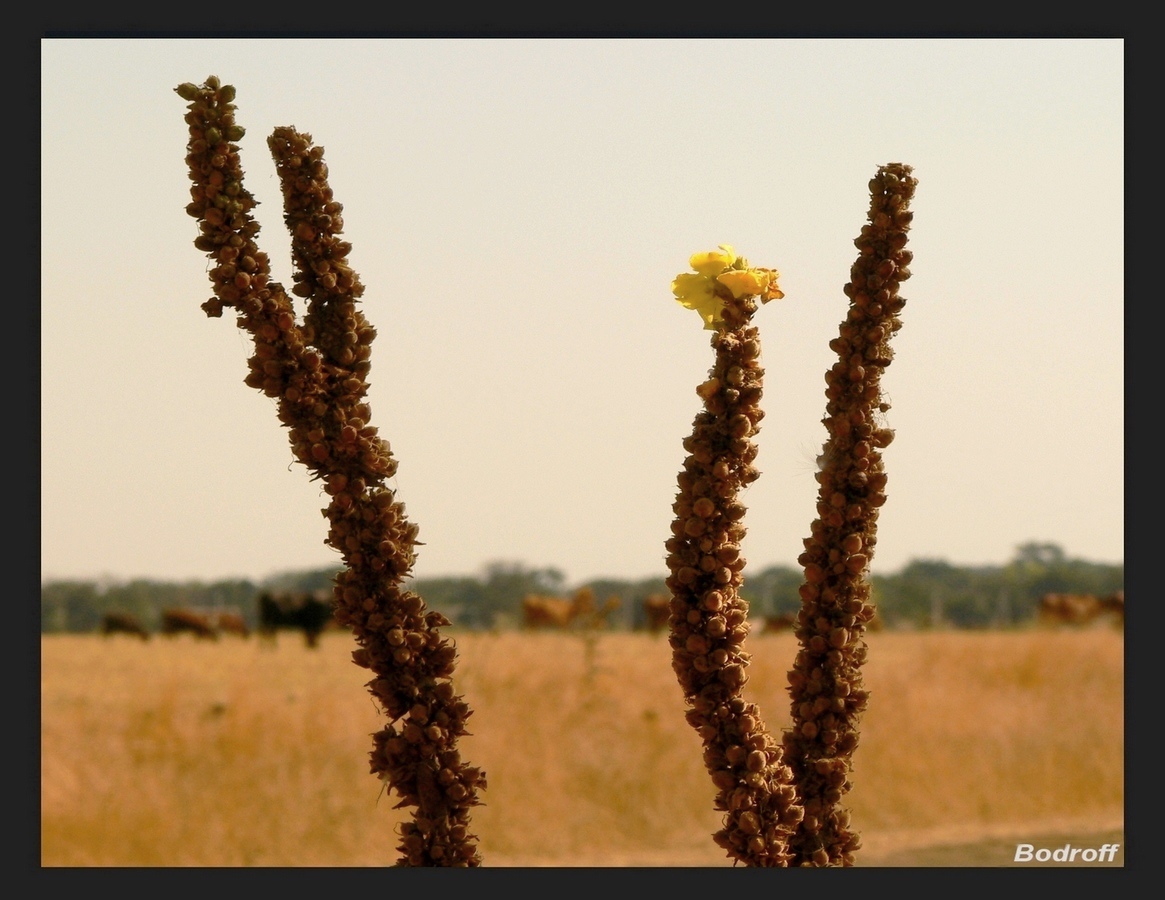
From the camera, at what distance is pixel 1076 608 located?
177 feet

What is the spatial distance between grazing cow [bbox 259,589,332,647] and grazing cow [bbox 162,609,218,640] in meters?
6.34

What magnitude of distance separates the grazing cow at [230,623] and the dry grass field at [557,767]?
72.2 ft

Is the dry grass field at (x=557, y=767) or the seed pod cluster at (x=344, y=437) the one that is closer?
the seed pod cluster at (x=344, y=437)

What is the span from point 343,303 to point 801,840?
2412 mm

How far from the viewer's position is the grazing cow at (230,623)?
5128 centimetres

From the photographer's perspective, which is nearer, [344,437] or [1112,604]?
[344,437]

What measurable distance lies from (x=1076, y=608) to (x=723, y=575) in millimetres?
52102

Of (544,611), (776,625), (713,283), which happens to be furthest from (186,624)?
(713,283)

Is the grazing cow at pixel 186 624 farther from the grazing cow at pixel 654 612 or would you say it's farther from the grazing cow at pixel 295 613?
the grazing cow at pixel 654 612

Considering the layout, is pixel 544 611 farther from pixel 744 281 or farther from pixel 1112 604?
pixel 744 281

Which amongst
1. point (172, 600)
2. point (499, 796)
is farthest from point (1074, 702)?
point (172, 600)

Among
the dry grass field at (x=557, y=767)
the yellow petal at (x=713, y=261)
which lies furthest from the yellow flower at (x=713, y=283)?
the dry grass field at (x=557, y=767)

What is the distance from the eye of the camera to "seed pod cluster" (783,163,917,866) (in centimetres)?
522

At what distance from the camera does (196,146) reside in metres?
4.86
